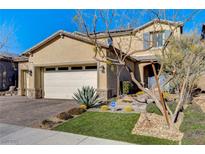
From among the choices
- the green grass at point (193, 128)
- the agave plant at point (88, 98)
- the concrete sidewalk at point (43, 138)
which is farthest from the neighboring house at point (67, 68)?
the concrete sidewalk at point (43, 138)

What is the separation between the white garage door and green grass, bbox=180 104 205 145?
7591 millimetres

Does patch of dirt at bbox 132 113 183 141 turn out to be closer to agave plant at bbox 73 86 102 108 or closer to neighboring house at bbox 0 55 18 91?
agave plant at bbox 73 86 102 108

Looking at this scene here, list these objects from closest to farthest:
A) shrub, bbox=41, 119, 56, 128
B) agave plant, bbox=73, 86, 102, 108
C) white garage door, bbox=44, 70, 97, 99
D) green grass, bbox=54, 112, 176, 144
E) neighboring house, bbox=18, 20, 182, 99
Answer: green grass, bbox=54, 112, 176, 144 → shrub, bbox=41, 119, 56, 128 → agave plant, bbox=73, 86, 102, 108 → neighboring house, bbox=18, 20, 182, 99 → white garage door, bbox=44, 70, 97, 99

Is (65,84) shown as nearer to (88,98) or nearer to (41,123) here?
(88,98)

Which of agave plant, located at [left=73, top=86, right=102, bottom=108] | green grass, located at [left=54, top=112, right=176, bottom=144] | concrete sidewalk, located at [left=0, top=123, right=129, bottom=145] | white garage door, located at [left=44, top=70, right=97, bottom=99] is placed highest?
white garage door, located at [left=44, top=70, right=97, bottom=99]

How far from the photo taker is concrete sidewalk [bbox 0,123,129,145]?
577 cm

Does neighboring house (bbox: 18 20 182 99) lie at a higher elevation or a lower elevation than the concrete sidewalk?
higher

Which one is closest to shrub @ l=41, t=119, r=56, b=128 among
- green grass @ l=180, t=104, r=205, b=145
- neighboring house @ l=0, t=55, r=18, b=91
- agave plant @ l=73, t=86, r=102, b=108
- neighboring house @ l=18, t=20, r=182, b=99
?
agave plant @ l=73, t=86, r=102, b=108

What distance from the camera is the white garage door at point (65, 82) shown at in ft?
47.1

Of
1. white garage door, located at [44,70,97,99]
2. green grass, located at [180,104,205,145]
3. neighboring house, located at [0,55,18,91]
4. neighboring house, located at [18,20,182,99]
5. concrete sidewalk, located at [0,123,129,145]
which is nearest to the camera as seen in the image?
green grass, located at [180,104,205,145]

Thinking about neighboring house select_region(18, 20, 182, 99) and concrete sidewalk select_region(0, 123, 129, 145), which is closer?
concrete sidewalk select_region(0, 123, 129, 145)

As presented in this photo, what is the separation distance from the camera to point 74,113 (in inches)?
359
